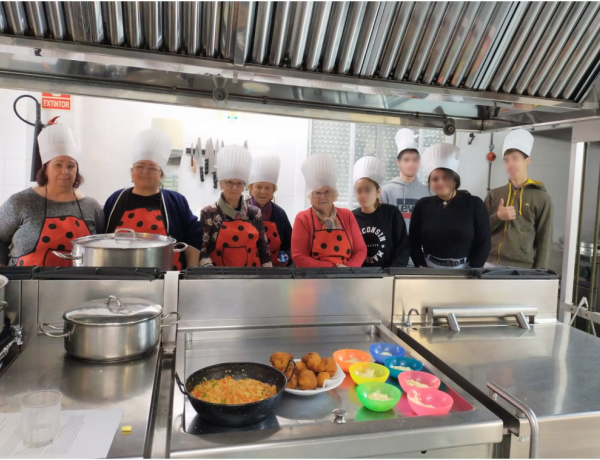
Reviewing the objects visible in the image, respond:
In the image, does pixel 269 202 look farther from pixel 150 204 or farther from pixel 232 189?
pixel 150 204

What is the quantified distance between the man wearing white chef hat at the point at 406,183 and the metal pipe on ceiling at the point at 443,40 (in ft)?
5.86

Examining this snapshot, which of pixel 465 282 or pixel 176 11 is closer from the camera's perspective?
pixel 176 11

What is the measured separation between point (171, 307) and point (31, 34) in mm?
882

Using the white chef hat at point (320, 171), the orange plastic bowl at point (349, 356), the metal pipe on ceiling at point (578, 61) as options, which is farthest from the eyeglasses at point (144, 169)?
the metal pipe on ceiling at point (578, 61)

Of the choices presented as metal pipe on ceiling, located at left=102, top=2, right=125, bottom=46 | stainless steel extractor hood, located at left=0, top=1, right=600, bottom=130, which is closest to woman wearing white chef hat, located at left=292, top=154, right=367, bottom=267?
stainless steel extractor hood, located at left=0, top=1, right=600, bottom=130

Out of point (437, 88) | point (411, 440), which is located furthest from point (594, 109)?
point (411, 440)

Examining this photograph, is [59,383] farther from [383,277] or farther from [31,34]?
[383,277]

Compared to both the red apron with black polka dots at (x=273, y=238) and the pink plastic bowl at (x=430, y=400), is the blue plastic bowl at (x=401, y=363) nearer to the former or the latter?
the pink plastic bowl at (x=430, y=400)

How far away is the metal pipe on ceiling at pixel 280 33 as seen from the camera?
4.06 ft

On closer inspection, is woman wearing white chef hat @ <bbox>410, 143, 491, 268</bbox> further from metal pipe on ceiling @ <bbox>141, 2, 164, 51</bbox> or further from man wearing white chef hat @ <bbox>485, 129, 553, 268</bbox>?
metal pipe on ceiling @ <bbox>141, 2, 164, 51</bbox>

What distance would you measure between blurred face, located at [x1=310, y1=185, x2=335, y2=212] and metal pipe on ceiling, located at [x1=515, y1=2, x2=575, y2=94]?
121cm

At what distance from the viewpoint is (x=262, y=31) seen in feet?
4.13

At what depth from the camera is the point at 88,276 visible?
4.44 feet

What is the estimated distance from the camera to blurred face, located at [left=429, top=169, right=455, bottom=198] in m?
2.65
